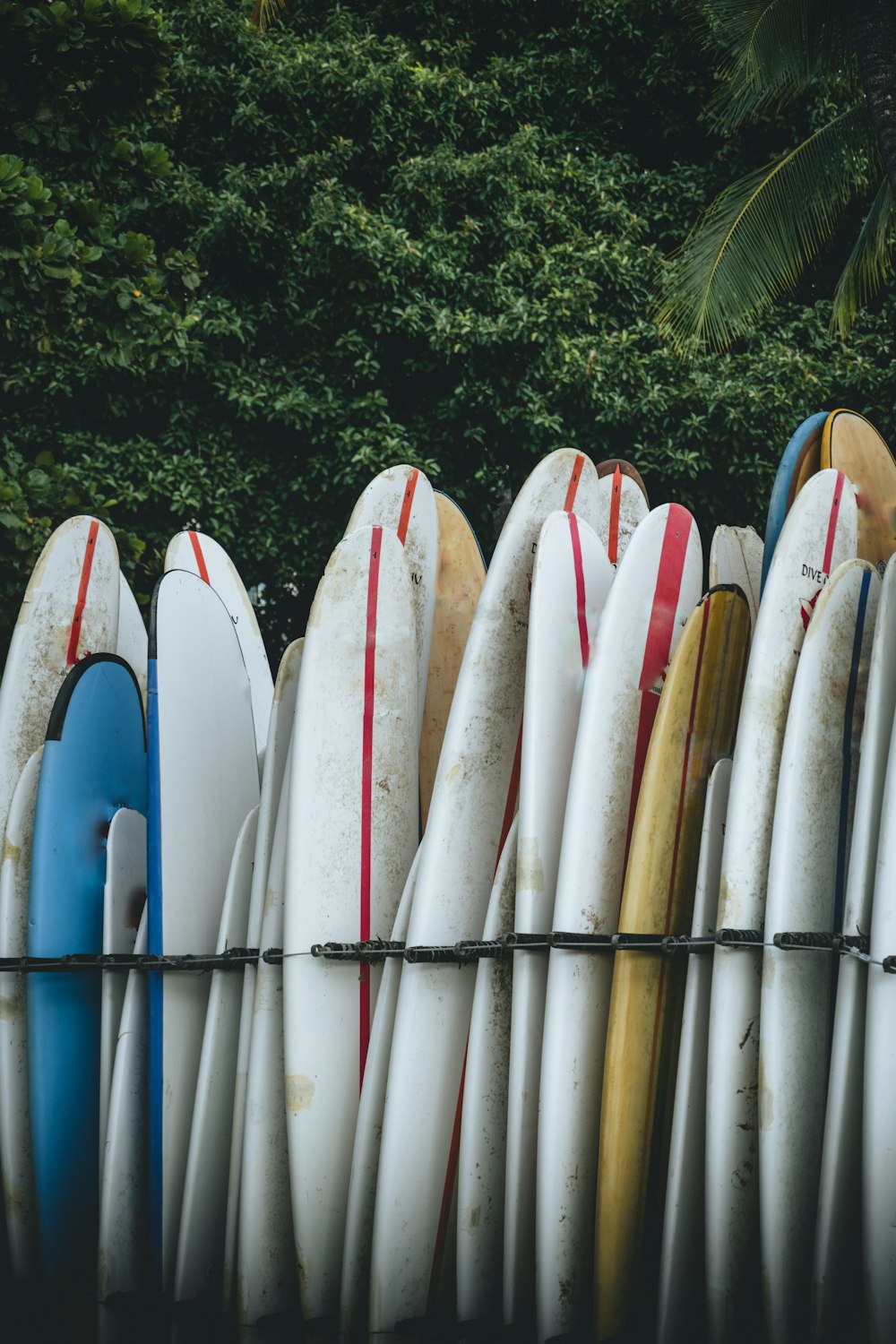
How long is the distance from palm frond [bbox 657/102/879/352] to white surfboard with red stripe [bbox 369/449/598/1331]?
5295 millimetres

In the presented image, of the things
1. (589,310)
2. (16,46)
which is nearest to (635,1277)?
(16,46)

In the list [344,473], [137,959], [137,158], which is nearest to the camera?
[137,959]

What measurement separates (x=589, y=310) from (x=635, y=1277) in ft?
25.3

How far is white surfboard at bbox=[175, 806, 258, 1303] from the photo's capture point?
106 inches

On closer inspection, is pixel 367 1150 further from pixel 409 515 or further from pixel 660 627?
pixel 409 515

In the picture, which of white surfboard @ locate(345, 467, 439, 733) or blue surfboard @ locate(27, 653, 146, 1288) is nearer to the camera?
blue surfboard @ locate(27, 653, 146, 1288)

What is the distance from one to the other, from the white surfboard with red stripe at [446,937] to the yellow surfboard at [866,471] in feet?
2.78

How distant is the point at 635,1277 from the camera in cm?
236

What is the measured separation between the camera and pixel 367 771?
9.20 feet

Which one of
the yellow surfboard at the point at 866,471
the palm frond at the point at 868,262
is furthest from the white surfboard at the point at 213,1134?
the palm frond at the point at 868,262

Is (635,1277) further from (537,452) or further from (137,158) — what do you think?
(537,452)

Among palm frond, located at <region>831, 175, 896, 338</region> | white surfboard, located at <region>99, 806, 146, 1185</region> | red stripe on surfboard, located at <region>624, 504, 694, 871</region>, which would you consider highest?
palm frond, located at <region>831, 175, 896, 338</region>

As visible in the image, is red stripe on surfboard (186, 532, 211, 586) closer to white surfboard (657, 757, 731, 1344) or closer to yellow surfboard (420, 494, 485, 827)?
yellow surfboard (420, 494, 485, 827)

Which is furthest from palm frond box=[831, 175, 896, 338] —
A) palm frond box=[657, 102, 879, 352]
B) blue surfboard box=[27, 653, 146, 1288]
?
blue surfboard box=[27, 653, 146, 1288]
